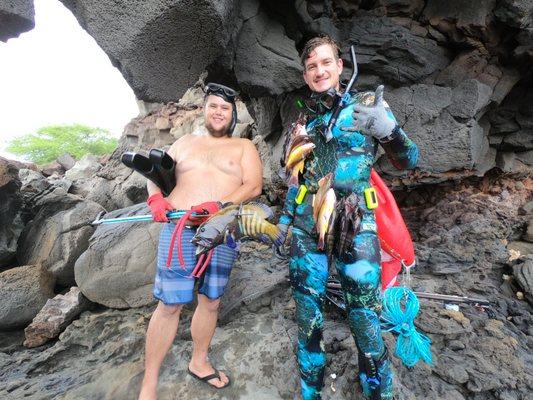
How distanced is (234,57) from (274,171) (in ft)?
6.88

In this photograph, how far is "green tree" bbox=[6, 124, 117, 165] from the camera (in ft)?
71.5

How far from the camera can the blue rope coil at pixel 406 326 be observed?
2.11m

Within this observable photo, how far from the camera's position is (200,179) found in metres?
2.61

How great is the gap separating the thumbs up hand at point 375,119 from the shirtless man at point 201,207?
1.07 meters

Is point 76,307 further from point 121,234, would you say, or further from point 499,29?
point 499,29

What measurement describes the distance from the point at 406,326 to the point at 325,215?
105 centimetres

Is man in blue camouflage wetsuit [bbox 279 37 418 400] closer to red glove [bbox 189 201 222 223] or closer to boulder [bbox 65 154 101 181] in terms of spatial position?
red glove [bbox 189 201 222 223]

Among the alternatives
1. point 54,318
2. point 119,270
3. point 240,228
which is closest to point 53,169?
point 54,318

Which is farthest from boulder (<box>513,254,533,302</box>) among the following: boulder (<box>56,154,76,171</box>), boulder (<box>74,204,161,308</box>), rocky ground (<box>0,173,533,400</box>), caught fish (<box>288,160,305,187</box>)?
boulder (<box>56,154,76,171</box>)

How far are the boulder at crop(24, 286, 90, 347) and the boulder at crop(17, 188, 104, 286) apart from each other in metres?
1.07

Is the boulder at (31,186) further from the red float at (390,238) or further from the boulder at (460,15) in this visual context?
the boulder at (460,15)

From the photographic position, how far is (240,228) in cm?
201

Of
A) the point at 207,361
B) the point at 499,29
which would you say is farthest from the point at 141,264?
the point at 499,29

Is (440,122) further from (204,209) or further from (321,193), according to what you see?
(204,209)
